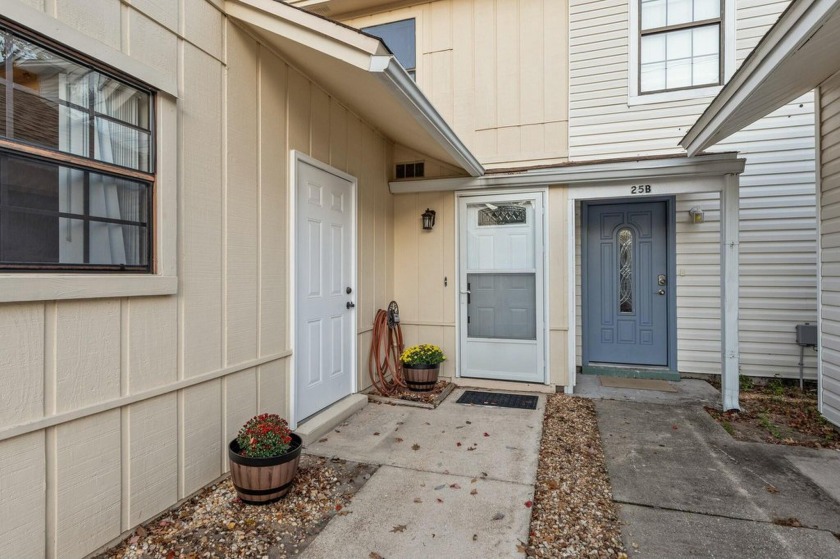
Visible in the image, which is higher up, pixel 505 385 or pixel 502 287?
pixel 502 287

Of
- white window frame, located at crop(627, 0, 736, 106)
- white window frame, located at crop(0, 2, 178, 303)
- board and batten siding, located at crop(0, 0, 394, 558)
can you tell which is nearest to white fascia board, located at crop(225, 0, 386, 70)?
board and batten siding, located at crop(0, 0, 394, 558)

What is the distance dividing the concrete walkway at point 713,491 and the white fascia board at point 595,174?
7.45 ft

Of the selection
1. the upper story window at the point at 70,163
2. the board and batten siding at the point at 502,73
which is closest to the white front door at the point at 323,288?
the upper story window at the point at 70,163

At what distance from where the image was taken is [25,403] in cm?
172

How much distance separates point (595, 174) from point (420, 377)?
109 inches

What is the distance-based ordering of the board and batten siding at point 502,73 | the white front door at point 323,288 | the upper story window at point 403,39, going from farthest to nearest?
the upper story window at point 403,39
the board and batten siding at point 502,73
the white front door at point 323,288

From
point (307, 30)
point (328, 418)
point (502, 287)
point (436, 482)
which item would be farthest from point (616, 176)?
point (328, 418)

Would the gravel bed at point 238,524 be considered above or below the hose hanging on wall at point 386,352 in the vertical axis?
below

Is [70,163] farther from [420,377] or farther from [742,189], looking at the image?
[742,189]

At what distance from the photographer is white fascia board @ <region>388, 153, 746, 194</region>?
4062 mm

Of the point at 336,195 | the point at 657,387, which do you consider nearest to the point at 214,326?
the point at 336,195

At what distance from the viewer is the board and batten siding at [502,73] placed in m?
5.00

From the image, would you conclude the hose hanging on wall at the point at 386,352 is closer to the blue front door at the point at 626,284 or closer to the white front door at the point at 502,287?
the white front door at the point at 502,287

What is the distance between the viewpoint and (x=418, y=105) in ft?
11.0
